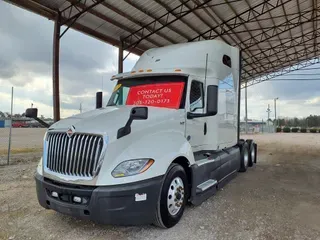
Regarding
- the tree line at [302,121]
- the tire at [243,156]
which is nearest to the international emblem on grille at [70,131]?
the tire at [243,156]

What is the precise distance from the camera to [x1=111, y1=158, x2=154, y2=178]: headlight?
11.1ft

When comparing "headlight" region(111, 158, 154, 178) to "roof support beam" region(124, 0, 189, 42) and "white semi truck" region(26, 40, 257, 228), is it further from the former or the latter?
"roof support beam" region(124, 0, 189, 42)

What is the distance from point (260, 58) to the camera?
1105 inches

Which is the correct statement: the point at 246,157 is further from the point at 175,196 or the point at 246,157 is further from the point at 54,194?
the point at 54,194

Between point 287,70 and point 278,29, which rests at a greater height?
point 287,70

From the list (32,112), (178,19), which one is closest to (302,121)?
(178,19)

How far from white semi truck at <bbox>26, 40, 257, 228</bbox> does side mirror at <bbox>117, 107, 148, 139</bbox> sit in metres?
0.01

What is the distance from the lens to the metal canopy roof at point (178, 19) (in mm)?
12172

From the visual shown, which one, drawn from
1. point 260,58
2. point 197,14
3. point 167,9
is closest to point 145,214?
point 167,9

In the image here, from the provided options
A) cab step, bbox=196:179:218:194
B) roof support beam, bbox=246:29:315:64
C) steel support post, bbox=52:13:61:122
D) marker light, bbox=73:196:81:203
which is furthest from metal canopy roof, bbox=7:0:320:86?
marker light, bbox=73:196:81:203

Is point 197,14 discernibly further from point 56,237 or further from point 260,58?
point 260,58

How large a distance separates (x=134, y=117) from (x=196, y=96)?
1911 millimetres

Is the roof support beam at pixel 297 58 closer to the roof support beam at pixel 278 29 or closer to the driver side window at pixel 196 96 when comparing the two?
the roof support beam at pixel 278 29

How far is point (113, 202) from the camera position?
3266 millimetres
